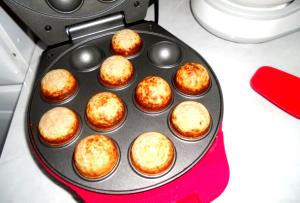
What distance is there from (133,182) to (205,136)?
232mm

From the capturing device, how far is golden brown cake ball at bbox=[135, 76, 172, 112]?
78 cm

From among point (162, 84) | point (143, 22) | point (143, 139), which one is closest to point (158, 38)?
point (143, 22)

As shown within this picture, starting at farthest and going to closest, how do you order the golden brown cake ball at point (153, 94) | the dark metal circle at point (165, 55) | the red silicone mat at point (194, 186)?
the dark metal circle at point (165, 55) < the golden brown cake ball at point (153, 94) < the red silicone mat at point (194, 186)

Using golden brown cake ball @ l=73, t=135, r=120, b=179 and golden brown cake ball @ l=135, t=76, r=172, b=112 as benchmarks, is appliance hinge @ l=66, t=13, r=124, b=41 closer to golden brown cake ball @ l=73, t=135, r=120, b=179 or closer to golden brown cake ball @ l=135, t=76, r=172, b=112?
golden brown cake ball @ l=135, t=76, r=172, b=112

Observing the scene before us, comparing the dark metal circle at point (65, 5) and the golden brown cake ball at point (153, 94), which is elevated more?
the dark metal circle at point (65, 5)

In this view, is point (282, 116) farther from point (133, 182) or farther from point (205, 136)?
point (133, 182)

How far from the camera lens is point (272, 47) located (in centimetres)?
107

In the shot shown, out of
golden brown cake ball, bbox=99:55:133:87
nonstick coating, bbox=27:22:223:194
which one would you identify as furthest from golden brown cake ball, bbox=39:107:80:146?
golden brown cake ball, bbox=99:55:133:87

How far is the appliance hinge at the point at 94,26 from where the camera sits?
894 millimetres

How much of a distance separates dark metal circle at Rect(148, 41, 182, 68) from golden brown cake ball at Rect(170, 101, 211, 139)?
0.19 m

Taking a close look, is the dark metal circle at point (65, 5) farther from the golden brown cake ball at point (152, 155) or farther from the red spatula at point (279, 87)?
the red spatula at point (279, 87)

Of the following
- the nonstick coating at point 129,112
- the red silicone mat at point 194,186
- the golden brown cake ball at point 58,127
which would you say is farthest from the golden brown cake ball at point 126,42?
the red silicone mat at point 194,186

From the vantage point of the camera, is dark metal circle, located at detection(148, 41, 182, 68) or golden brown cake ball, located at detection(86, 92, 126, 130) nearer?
golden brown cake ball, located at detection(86, 92, 126, 130)

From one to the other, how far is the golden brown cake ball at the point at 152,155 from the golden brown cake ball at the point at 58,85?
28 cm
